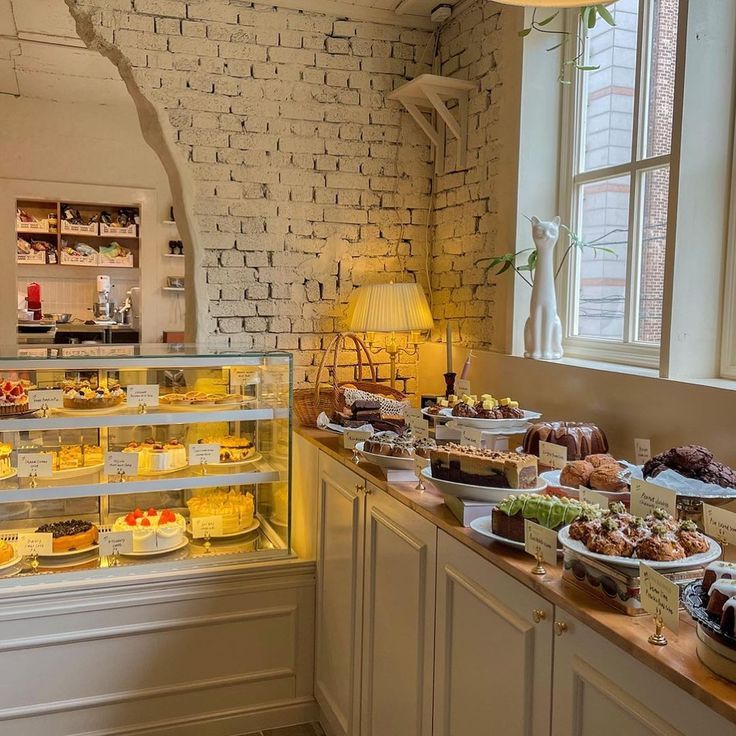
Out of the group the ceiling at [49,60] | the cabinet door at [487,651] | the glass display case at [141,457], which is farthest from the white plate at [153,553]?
the ceiling at [49,60]

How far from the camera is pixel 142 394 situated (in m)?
2.61

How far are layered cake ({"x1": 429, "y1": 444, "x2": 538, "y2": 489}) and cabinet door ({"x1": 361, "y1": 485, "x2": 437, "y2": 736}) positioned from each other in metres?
0.15

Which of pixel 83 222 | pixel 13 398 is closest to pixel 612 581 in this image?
pixel 13 398

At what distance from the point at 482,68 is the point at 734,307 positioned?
1658 mm

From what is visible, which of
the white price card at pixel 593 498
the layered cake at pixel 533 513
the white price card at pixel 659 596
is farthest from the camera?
the white price card at pixel 593 498

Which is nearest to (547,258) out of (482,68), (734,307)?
(734,307)

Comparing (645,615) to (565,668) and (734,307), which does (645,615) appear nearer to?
(565,668)

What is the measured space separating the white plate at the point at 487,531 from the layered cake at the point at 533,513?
0.01m

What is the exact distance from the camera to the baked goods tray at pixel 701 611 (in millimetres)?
1004

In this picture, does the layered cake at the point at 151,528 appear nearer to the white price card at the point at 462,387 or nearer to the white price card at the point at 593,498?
the white price card at the point at 462,387

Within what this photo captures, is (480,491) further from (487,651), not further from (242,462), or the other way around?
(242,462)

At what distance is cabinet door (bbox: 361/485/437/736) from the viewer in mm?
1905

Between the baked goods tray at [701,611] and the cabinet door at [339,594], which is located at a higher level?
the baked goods tray at [701,611]

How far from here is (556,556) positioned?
1444 mm
